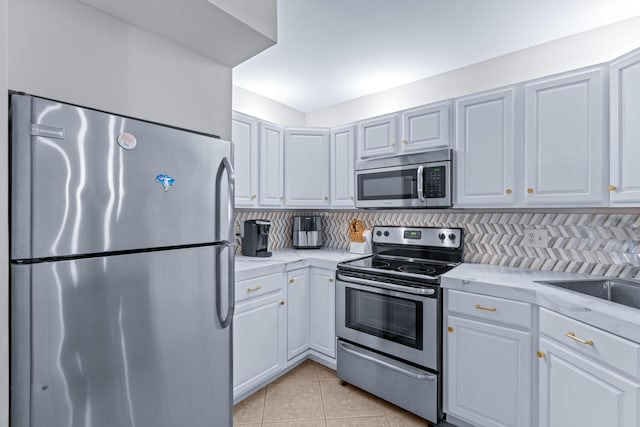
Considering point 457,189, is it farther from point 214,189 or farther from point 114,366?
point 114,366

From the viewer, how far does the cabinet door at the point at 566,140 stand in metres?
1.70

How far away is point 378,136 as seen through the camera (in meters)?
2.62

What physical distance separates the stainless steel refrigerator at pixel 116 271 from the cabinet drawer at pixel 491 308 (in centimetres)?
131

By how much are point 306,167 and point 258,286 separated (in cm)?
127

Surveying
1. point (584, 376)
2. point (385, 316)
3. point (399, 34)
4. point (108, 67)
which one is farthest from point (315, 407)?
point (399, 34)

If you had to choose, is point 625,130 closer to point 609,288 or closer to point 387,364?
point 609,288

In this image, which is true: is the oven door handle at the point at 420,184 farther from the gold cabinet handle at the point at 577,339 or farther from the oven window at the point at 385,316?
the gold cabinet handle at the point at 577,339

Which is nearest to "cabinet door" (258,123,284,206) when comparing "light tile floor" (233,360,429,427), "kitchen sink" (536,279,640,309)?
"light tile floor" (233,360,429,427)

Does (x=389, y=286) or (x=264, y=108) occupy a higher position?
(x=264, y=108)

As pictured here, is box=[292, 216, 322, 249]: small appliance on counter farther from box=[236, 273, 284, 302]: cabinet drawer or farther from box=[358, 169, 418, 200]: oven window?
box=[236, 273, 284, 302]: cabinet drawer

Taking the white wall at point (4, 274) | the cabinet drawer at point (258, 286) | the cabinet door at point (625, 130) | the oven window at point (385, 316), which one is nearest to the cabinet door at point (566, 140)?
the cabinet door at point (625, 130)

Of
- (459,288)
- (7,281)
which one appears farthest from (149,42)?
(459,288)

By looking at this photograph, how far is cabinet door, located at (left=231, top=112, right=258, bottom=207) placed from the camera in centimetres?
246

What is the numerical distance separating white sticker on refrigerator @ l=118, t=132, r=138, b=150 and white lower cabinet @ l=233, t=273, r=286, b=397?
1.20 m
